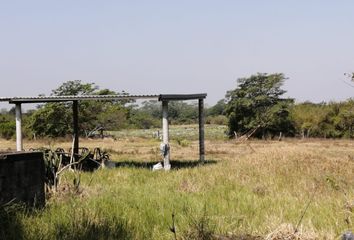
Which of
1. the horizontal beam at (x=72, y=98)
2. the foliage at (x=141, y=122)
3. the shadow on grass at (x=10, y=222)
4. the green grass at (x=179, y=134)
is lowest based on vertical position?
the green grass at (x=179, y=134)

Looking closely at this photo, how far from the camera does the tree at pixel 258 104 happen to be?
135 ft

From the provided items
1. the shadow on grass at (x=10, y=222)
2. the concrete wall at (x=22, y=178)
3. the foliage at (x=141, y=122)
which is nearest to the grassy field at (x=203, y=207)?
the shadow on grass at (x=10, y=222)

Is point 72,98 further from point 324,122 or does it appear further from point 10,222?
point 324,122

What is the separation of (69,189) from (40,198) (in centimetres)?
92

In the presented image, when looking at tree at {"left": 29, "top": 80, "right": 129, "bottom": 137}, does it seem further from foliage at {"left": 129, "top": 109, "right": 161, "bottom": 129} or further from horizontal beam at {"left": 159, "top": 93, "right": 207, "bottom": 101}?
horizontal beam at {"left": 159, "top": 93, "right": 207, "bottom": 101}

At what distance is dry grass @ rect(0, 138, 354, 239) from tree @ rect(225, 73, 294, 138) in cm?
2782

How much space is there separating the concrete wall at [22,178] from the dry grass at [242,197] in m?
0.34

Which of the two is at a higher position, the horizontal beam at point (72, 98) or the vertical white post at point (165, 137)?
the horizontal beam at point (72, 98)

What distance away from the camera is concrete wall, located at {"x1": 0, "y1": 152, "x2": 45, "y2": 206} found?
6902 millimetres

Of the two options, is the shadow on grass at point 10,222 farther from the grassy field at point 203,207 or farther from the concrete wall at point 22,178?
the concrete wall at point 22,178

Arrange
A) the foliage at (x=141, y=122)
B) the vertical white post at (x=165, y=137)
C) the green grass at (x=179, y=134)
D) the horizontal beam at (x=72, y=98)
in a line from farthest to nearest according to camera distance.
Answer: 1. the foliage at (x=141, y=122)
2. the green grass at (x=179, y=134)
3. the horizontal beam at (x=72, y=98)
4. the vertical white post at (x=165, y=137)

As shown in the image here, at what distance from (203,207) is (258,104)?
1444 inches

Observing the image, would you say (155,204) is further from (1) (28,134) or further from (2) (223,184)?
(1) (28,134)

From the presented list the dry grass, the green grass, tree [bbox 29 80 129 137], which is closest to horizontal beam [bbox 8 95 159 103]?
the dry grass
